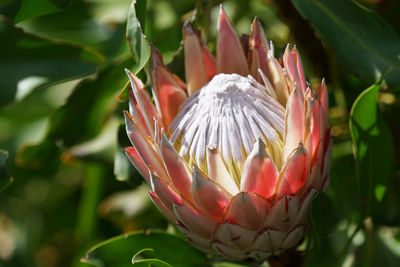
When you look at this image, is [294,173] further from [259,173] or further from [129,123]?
[129,123]

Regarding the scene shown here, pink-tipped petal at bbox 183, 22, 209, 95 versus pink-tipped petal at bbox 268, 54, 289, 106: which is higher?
pink-tipped petal at bbox 183, 22, 209, 95

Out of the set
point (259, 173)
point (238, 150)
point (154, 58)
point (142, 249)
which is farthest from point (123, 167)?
point (259, 173)

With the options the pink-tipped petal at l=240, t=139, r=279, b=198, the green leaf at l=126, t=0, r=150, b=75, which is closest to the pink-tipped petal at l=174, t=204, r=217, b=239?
the pink-tipped petal at l=240, t=139, r=279, b=198

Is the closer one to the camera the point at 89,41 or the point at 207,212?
the point at 207,212

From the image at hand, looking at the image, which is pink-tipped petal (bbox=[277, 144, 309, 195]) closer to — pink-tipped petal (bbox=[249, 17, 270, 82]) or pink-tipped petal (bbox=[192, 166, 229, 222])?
pink-tipped petal (bbox=[192, 166, 229, 222])

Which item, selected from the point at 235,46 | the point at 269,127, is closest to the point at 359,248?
the point at 269,127

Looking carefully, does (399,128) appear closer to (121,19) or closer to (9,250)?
(121,19)
